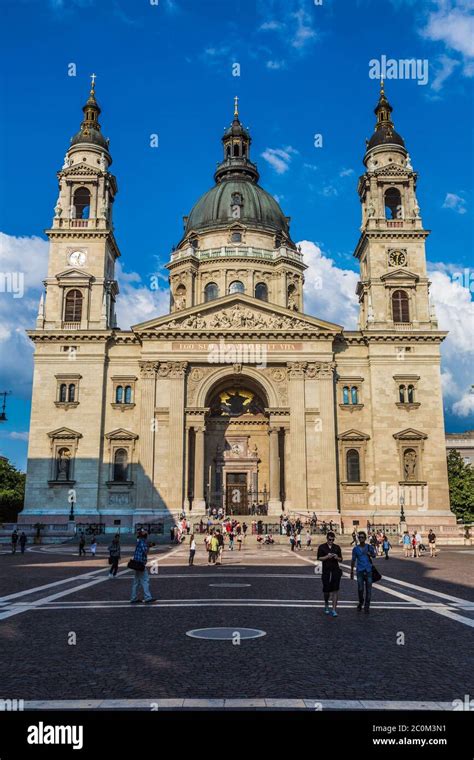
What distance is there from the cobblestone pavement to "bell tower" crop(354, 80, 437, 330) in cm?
3567

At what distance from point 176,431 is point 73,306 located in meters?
14.1

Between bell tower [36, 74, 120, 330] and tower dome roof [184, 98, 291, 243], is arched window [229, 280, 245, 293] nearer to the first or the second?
tower dome roof [184, 98, 291, 243]

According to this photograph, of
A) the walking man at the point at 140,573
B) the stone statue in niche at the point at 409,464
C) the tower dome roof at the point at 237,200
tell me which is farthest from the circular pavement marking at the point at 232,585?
the tower dome roof at the point at 237,200

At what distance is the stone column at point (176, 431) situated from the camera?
163 feet

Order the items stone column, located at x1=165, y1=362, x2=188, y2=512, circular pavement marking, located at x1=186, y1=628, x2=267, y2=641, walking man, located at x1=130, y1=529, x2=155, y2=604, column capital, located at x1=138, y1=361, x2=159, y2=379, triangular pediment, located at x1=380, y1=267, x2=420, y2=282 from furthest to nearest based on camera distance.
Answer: triangular pediment, located at x1=380, y1=267, x2=420, y2=282 → column capital, located at x1=138, y1=361, x2=159, y2=379 → stone column, located at x1=165, y1=362, x2=188, y2=512 → walking man, located at x1=130, y1=529, x2=155, y2=604 → circular pavement marking, located at x1=186, y1=628, x2=267, y2=641

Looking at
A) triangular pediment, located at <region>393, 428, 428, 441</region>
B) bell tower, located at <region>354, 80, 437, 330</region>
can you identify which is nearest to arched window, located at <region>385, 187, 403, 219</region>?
bell tower, located at <region>354, 80, 437, 330</region>

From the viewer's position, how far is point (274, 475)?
5159cm

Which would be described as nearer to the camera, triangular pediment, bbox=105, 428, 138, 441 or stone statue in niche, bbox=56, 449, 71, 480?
stone statue in niche, bbox=56, 449, 71, 480

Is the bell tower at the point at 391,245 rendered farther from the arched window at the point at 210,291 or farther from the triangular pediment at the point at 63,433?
the triangular pediment at the point at 63,433

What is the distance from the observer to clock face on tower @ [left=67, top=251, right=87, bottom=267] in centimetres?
5550

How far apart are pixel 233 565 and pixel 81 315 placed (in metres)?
32.3

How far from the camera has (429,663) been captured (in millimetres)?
9625

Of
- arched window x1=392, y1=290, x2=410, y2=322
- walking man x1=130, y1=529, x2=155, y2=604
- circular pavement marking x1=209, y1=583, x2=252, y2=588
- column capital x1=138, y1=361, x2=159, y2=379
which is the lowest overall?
circular pavement marking x1=209, y1=583, x2=252, y2=588

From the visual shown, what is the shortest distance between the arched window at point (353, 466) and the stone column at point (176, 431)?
1326 cm
